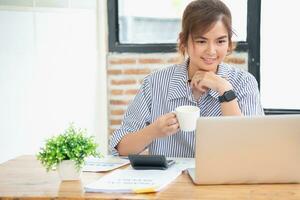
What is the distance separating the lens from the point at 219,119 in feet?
4.29

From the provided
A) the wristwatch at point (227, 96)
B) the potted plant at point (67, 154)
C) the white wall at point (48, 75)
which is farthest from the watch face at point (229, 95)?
the white wall at point (48, 75)

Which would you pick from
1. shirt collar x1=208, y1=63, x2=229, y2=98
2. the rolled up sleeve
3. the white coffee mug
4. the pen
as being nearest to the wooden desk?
the pen

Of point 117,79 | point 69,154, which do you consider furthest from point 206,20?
point 117,79

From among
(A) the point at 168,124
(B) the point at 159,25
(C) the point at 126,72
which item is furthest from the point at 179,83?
(B) the point at 159,25

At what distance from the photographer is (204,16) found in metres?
1.87

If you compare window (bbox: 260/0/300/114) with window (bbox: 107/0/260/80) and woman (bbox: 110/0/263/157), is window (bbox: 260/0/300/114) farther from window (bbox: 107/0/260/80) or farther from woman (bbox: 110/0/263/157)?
woman (bbox: 110/0/263/157)

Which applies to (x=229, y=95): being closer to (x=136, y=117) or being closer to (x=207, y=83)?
(x=207, y=83)

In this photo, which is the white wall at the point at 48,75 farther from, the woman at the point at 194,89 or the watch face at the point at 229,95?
the watch face at the point at 229,95

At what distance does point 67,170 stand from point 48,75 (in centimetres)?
162

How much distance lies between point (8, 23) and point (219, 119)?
177 cm

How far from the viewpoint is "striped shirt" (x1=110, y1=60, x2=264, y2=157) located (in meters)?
1.91

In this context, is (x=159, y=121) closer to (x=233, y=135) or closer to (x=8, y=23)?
(x=233, y=135)

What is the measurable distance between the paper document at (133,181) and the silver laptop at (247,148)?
13 centimetres

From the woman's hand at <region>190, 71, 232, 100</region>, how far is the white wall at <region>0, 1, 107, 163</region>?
122cm
